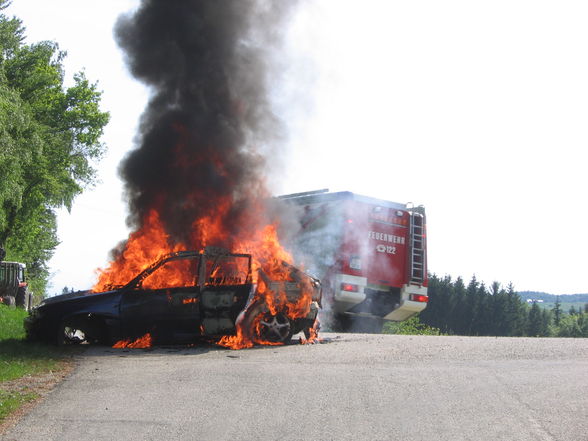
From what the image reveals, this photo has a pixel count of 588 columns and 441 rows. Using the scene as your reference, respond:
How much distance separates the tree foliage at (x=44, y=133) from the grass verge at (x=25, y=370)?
17916 millimetres

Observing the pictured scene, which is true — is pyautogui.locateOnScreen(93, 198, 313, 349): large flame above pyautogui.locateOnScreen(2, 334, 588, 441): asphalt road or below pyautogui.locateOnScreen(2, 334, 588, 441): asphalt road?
above

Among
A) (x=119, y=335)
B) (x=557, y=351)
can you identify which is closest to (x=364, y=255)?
(x=557, y=351)

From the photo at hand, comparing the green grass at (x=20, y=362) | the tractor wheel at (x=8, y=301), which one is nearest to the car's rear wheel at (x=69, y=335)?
the green grass at (x=20, y=362)

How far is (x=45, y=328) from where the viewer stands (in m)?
11.1

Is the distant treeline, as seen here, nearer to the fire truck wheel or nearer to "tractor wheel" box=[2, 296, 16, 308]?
"tractor wheel" box=[2, 296, 16, 308]

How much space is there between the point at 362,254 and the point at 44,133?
22.9m

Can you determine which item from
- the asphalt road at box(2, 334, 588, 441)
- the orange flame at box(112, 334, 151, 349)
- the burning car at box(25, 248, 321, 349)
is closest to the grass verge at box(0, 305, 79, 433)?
the asphalt road at box(2, 334, 588, 441)

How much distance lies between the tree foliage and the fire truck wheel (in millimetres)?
18530

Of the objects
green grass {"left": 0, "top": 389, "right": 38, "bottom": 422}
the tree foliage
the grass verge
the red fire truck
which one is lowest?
green grass {"left": 0, "top": 389, "right": 38, "bottom": 422}

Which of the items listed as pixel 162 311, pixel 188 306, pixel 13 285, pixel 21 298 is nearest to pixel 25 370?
pixel 162 311

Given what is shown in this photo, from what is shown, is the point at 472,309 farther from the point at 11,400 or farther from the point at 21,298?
the point at 11,400

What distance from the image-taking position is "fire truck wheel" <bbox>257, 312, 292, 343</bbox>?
38.7 feet

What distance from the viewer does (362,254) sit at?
16219 mm

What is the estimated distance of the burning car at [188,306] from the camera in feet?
36.4
